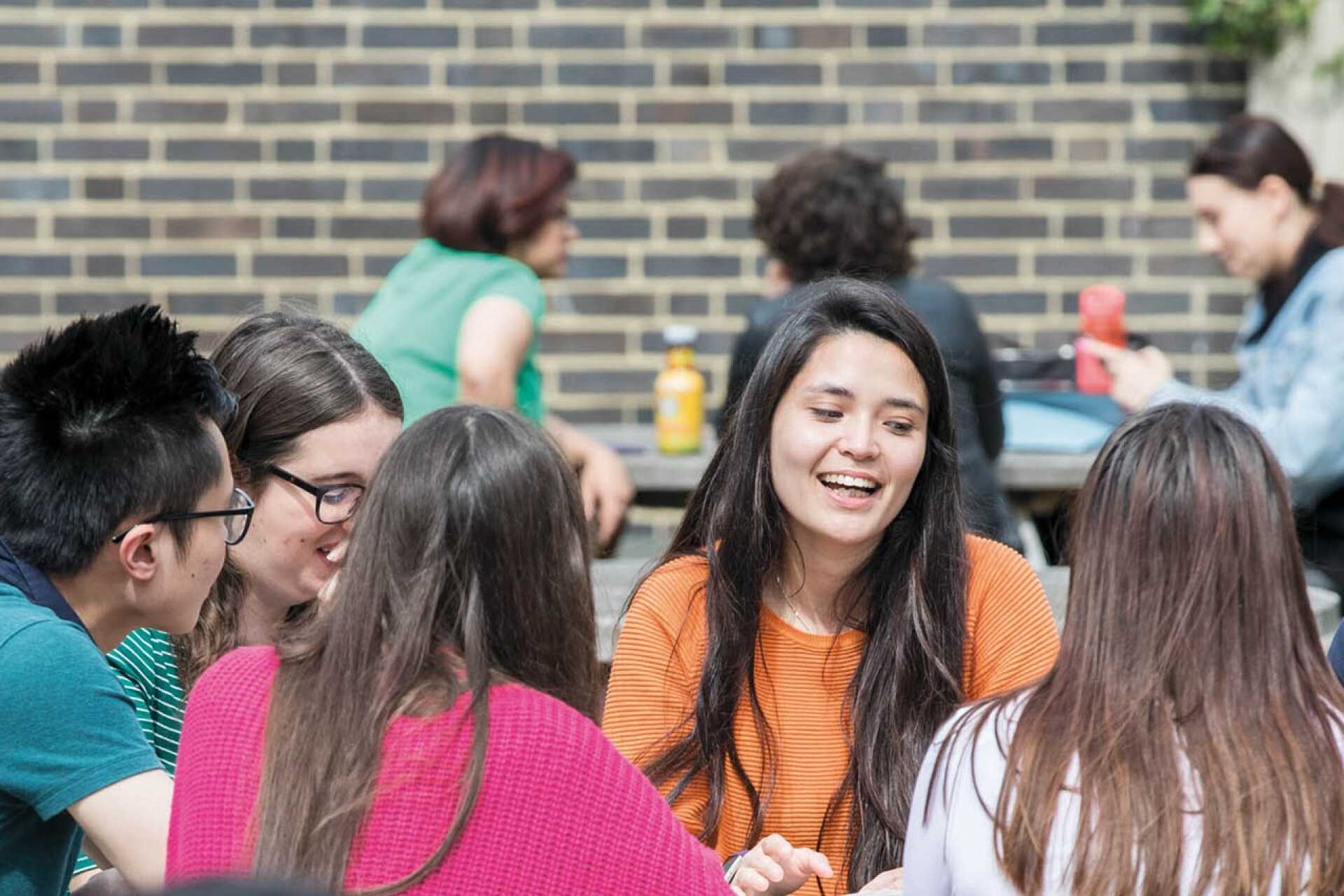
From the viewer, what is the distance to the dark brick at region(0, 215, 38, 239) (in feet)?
17.5

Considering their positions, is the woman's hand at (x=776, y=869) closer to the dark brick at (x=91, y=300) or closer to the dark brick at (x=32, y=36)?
the dark brick at (x=91, y=300)

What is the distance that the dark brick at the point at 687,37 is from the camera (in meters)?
5.28

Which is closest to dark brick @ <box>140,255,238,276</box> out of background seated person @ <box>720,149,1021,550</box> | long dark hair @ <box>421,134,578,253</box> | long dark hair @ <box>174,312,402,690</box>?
long dark hair @ <box>421,134,578,253</box>

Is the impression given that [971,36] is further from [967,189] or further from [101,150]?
[101,150]

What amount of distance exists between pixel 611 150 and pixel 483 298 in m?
1.27

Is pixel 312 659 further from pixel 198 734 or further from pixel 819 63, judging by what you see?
pixel 819 63

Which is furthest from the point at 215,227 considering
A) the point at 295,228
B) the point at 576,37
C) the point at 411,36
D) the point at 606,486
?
the point at 606,486

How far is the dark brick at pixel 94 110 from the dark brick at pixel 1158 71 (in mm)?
3020

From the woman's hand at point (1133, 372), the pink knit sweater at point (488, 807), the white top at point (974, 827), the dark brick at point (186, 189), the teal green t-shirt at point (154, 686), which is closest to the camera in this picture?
the pink knit sweater at point (488, 807)

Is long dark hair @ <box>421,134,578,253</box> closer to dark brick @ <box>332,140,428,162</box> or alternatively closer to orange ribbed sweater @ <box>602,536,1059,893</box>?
dark brick @ <box>332,140,428,162</box>

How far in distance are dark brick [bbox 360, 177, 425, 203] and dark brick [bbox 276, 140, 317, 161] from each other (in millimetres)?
148

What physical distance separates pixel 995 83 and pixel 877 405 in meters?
3.05

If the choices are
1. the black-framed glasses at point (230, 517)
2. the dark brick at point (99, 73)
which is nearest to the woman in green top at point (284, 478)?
the black-framed glasses at point (230, 517)

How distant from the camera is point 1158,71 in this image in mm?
5270
